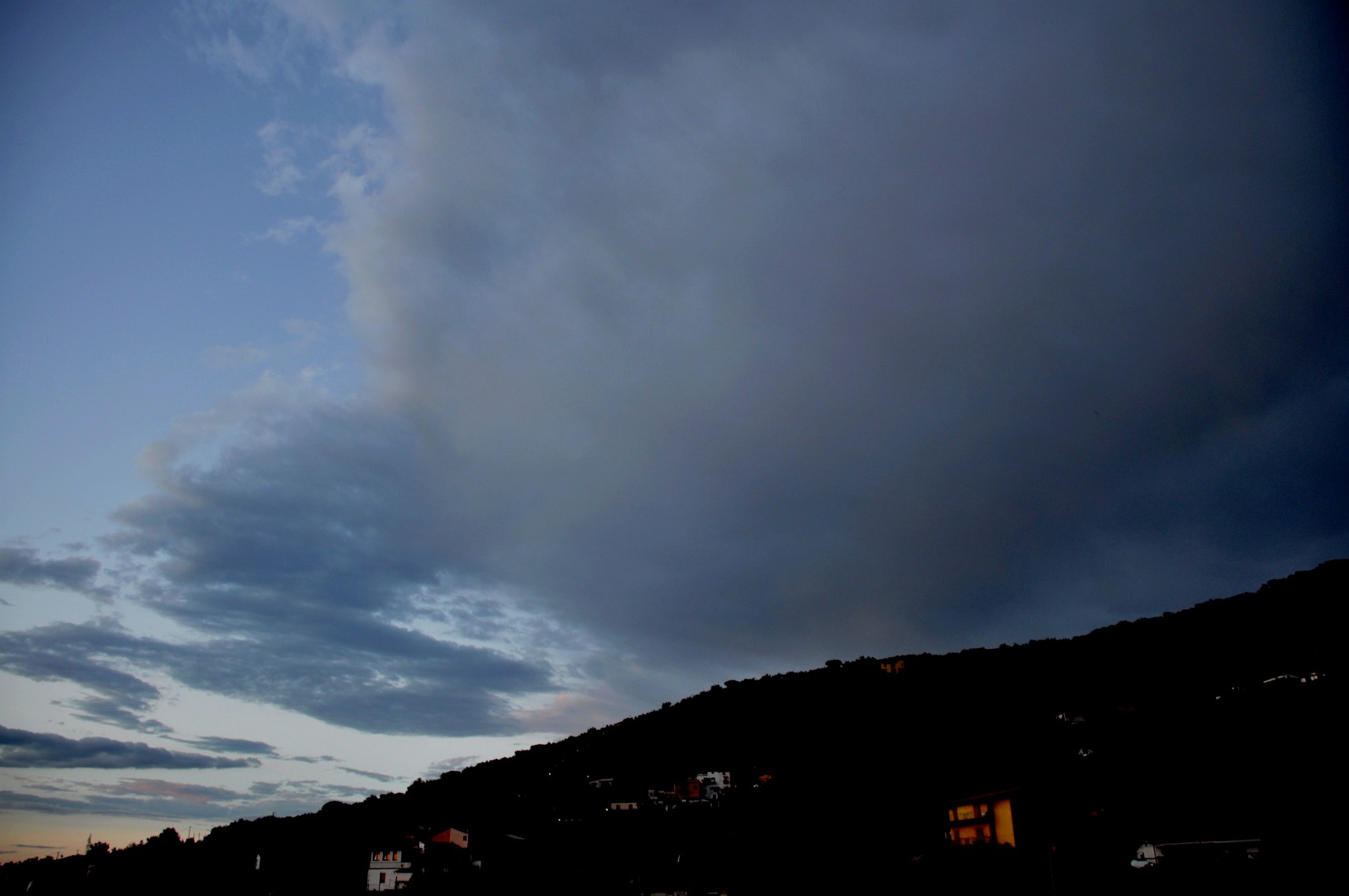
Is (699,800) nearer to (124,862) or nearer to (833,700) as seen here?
(833,700)

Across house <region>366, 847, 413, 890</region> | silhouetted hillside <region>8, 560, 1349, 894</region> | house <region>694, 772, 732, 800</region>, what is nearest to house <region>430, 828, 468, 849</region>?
silhouetted hillside <region>8, 560, 1349, 894</region>

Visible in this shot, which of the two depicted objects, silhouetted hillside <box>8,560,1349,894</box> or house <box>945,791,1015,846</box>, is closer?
house <box>945,791,1015,846</box>

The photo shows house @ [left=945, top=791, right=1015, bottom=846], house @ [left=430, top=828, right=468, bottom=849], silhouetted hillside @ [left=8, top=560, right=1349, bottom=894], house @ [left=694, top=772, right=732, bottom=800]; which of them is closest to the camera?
house @ [left=945, top=791, right=1015, bottom=846]

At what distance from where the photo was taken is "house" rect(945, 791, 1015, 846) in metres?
41.9

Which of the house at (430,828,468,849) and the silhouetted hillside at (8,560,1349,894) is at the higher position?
the silhouetted hillside at (8,560,1349,894)

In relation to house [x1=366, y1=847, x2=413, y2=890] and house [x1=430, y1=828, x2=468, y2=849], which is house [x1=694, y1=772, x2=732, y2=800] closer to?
house [x1=430, y1=828, x2=468, y2=849]

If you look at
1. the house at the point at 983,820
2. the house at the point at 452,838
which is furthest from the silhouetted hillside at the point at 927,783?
the house at the point at 452,838

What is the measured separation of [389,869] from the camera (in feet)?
292

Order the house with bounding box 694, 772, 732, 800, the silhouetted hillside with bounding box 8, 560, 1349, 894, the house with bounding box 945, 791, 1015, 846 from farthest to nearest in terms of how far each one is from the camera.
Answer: the house with bounding box 694, 772, 732, 800
the silhouetted hillside with bounding box 8, 560, 1349, 894
the house with bounding box 945, 791, 1015, 846

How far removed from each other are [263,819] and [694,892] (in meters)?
111

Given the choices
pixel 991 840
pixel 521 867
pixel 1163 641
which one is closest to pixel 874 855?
pixel 991 840

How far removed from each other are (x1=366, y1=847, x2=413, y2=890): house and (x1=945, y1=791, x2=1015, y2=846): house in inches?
2563

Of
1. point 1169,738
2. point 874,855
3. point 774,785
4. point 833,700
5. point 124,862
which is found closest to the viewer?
point 874,855

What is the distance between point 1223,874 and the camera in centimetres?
3297
